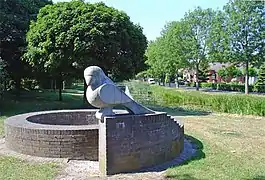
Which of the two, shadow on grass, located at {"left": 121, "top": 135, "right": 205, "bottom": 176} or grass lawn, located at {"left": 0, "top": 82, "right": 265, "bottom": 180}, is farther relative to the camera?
shadow on grass, located at {"left": 121, "top": 135, "right": 205, "bottom": 176}

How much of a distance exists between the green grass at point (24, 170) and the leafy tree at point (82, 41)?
25.9 feet

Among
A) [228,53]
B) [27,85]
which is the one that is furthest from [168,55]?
[27,85]

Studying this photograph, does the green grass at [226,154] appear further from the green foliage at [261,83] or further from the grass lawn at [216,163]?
the green foliage at [261,83]

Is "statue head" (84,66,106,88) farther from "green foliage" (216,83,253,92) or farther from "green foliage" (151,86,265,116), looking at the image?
"green foliage" (216,83,253,92)

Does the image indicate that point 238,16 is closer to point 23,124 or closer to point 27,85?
point 27,85

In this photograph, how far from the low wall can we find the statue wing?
0.34 metres

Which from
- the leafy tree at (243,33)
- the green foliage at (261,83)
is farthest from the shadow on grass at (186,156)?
the green foliage at (261,83)

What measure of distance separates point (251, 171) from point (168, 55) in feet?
109

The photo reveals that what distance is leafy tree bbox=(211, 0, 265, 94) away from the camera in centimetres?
3003

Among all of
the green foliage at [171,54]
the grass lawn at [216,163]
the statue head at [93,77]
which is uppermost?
the green foliage at [171,54]

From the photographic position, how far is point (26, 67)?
Answer: 16.4 meters

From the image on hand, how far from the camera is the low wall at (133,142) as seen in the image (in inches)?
216

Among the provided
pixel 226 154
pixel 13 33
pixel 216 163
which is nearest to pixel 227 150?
pixel 226 154

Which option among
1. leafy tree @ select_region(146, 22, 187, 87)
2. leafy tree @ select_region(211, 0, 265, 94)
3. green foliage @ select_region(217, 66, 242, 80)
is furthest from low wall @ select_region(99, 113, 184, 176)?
green foliage @ select_region(217, 66, 242, 80)
